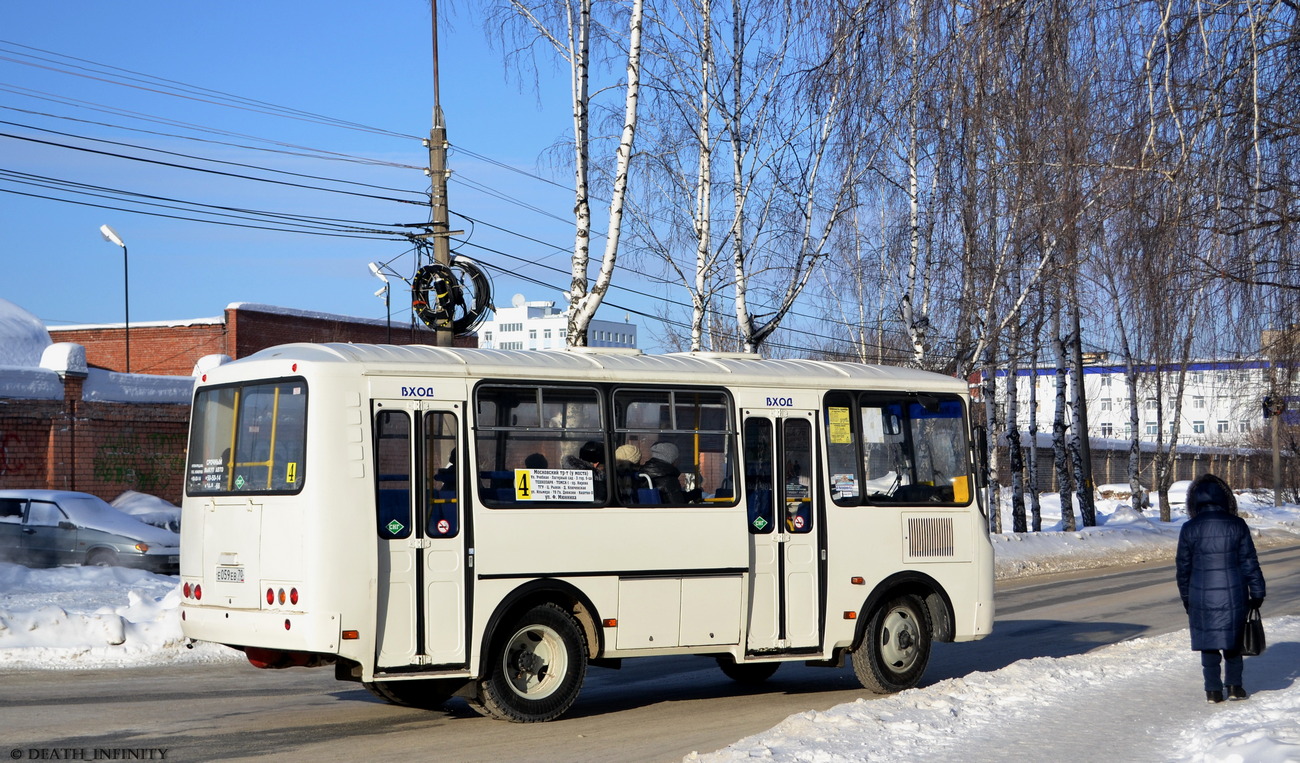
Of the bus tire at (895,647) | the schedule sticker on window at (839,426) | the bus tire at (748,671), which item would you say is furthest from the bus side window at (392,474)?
the bus tire at (895,647)

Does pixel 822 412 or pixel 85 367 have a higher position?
pixel 85 367

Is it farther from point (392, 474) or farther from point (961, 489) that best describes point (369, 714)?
point (961, 489)

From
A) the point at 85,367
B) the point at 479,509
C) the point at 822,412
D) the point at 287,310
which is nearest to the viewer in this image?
the point at 479,509

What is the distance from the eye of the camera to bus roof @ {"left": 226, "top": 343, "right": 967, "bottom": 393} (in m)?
9.52

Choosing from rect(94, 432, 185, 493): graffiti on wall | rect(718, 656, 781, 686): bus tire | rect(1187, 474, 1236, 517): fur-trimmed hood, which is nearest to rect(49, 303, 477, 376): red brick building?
rect(94, 432, 185, 493): graffiti on wall

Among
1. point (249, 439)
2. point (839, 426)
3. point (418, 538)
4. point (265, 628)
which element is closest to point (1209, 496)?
point (839, 426)

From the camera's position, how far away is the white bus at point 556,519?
916 cm

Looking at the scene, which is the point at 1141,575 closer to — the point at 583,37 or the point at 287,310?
the point at 583,37

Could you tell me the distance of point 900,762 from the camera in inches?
293

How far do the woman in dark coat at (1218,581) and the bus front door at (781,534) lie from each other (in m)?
3.00

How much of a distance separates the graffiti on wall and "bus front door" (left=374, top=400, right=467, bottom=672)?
19066 mm

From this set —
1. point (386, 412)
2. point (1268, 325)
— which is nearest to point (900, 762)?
point (386, 412)

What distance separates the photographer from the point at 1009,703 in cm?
951

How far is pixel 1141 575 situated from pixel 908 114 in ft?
65.9
